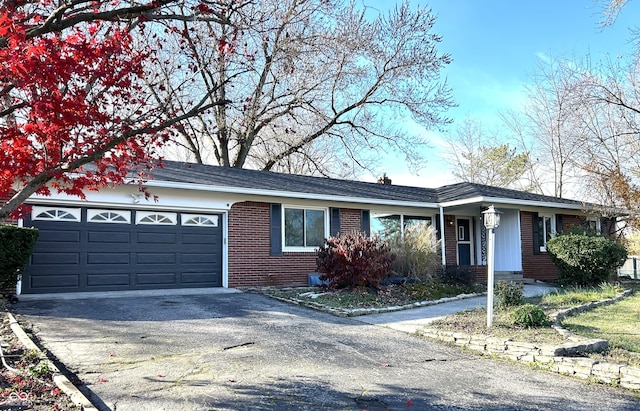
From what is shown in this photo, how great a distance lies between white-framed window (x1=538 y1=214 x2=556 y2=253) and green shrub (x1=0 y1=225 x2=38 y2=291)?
15.8 meters

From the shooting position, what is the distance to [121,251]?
1163 cm

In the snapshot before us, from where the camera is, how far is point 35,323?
7695 millimetres

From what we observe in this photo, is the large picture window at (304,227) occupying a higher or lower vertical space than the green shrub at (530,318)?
higher

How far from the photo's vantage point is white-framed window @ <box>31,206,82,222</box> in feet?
35.5

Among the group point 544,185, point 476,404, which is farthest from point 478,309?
point 544,185

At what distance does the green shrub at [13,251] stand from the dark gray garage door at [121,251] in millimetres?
1054

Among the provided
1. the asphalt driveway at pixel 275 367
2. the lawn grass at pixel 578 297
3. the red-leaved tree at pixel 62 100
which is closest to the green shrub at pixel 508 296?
the lawn grass at pixel 578 297

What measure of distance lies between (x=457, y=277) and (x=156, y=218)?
815 centimetres

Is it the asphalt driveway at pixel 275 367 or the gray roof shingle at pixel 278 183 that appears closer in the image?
the asphalt driveway at pixel 275 367

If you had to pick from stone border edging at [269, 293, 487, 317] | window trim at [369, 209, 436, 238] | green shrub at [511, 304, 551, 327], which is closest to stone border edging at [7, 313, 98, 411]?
stone border edging at [269, 293, 487, 317]

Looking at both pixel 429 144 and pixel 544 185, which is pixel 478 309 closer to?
pixel 429 144

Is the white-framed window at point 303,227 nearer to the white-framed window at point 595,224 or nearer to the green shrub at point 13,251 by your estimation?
the green shrub at point 13,251

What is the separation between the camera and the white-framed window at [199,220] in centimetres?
1261

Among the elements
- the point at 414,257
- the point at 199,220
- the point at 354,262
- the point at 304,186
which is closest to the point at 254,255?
the point at 199,220
